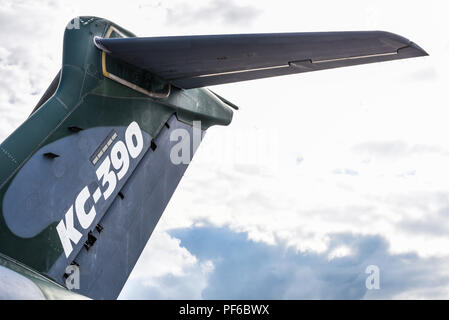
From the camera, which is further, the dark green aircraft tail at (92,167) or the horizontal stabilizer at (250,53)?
the dark green aircraft tail at (92,167)

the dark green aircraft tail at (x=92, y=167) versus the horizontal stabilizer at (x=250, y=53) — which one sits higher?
the horizontal stabilizer at (x=250, y=53)

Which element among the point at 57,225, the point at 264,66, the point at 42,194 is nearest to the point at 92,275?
the point at 57,225

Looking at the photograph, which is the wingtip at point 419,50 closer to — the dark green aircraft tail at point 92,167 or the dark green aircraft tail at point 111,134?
the dark green aircraft tail at point 111,134

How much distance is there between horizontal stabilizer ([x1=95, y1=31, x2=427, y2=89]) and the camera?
4.46 meters

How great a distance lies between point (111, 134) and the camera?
566 cm

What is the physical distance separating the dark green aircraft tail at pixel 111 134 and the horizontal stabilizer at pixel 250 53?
0.04ft

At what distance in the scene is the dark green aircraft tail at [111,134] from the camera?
4.73 m

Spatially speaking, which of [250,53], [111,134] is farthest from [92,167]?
[250,53]

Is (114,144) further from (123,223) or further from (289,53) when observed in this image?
(289,53)

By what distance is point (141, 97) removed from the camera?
237 inches

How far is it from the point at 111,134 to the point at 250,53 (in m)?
1.79

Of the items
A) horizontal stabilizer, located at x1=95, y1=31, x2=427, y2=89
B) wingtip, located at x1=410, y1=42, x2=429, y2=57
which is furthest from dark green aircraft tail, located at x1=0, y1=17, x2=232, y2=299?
wingtip, located at x1=410, y1=42, x2=429, y2=57

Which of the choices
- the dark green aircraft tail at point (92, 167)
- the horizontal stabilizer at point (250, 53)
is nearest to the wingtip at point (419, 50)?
the horizontal stabilizer at point (250, 53)

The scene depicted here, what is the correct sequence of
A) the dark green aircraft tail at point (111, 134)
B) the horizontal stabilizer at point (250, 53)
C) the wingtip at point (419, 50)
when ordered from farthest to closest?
the dark green aircraft tail at point (111, 134) < the horizontal stabilizer at point (250, 53) < the wingtip at point (419, 50)
